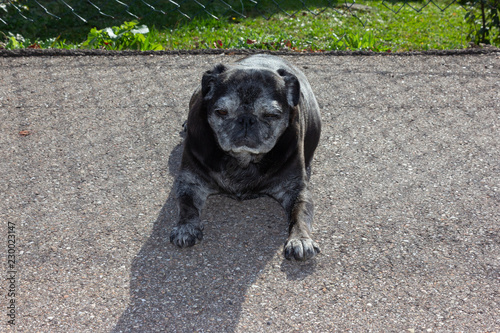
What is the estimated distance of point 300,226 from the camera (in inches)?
159

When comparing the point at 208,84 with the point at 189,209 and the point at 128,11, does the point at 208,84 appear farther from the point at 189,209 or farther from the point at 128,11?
the point at 128,11

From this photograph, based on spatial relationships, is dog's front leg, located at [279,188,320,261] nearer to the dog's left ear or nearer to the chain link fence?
the dog's left ear

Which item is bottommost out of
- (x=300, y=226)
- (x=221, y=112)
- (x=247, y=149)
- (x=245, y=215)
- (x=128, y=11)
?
(x=128, y=11)

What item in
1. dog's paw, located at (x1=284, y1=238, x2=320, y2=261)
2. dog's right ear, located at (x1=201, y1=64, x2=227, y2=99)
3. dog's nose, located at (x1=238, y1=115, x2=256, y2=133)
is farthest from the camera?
dog's right ear, located at (x1=201, y1=64, x2=227, y2=99)

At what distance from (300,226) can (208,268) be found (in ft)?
2.50

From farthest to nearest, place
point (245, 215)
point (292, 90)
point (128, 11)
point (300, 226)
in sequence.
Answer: point (128, 11)
point (245, 215)
point (292, 90)
point (300, 226)

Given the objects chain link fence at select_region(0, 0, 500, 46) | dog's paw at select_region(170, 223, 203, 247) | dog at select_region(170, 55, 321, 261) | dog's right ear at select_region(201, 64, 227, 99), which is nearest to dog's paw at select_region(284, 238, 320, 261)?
dog at select_region(170, 55, 321, 261)

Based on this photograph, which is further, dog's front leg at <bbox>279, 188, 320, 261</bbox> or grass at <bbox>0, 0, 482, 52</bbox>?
grass at <bbox>0, 0, 482, 52</bbox>

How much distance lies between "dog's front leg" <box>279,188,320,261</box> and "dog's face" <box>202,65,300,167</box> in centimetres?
51

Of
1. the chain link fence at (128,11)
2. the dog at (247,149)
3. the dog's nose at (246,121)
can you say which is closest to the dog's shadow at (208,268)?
the dog at (247,149)

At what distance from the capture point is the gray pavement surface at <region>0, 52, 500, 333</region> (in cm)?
343

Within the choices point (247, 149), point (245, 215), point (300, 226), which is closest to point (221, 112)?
point (247, 149)

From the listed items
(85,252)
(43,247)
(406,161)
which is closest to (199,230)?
(85,252)

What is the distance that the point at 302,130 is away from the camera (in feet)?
15.1
